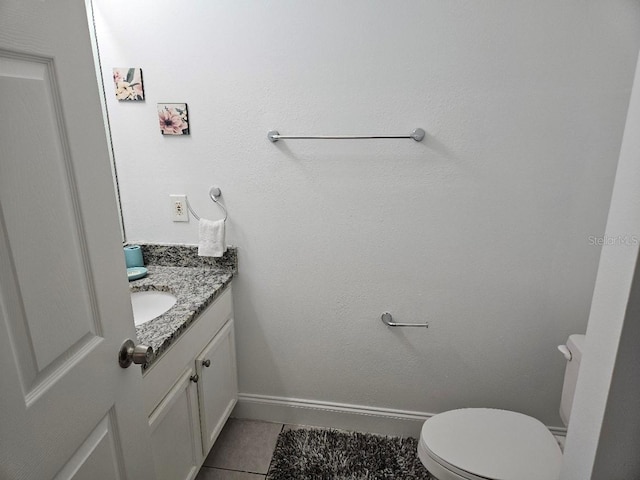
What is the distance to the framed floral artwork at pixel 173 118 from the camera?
5.47ft

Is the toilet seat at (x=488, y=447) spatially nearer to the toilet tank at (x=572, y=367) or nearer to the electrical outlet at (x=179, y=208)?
the toilet tank at (x=572, y=367)

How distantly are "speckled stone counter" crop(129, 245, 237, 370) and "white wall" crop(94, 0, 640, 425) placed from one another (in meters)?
0.08

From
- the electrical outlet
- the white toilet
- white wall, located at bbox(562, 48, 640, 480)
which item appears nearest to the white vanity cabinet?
the electrical outlet

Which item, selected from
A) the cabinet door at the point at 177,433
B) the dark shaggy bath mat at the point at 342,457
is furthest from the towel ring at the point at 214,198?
the dark shaggy bath mat at the point at 342,457

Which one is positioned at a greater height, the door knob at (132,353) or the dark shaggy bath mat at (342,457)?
the door knob at (132,353)

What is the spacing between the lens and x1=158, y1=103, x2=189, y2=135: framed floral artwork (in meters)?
1.67

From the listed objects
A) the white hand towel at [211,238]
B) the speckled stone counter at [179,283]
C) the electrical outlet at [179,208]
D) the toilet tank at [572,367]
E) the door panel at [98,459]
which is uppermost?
the electrical outlet at [179,208]

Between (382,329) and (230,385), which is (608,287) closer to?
(382,329)

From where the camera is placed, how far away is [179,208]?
1.79m

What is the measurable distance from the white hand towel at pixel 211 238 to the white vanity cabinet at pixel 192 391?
192 millimetres

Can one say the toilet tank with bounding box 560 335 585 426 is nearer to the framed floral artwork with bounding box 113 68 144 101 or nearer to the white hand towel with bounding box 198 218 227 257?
the white hand towel with bounding box 198 218 227 257

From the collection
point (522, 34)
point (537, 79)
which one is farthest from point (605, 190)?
point (522, 34)

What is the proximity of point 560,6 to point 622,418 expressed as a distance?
131 cm

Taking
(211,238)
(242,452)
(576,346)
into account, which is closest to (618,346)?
(576,346)
